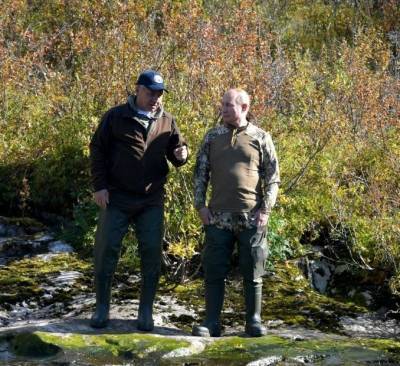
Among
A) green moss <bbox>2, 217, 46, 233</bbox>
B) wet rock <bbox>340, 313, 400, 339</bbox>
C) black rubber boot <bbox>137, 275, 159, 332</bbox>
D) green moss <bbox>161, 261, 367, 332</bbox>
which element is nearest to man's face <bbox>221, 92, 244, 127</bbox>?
black rubber boot <bbox>137, 275, 159, 332</bbox>

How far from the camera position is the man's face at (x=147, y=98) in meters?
5.96

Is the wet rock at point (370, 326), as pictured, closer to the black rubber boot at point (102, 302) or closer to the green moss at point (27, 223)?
the black rubber boot at point (102, 302)

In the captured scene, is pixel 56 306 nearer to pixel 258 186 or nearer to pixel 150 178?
pixel 150 178

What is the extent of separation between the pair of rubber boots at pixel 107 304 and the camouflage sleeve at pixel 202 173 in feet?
2.21

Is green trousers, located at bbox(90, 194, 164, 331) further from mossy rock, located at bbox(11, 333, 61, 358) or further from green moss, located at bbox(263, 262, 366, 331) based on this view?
green moss, located at bbox(263, 262, 366, 331)

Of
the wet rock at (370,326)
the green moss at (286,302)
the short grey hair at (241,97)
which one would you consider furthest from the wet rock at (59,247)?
the short grey hair at (241,97)

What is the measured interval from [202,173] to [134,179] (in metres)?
0.52

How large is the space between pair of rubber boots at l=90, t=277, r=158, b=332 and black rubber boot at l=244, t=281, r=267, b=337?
0.70m

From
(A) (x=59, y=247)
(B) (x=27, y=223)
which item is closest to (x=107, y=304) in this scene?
(A) (x=59, y=247)

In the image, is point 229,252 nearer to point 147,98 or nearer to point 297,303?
point 147,98

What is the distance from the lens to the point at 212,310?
6176 millimetres

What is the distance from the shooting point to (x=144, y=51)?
357 inches

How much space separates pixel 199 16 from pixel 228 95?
11.5 feet

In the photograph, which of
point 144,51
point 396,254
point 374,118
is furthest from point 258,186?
point 374,118
